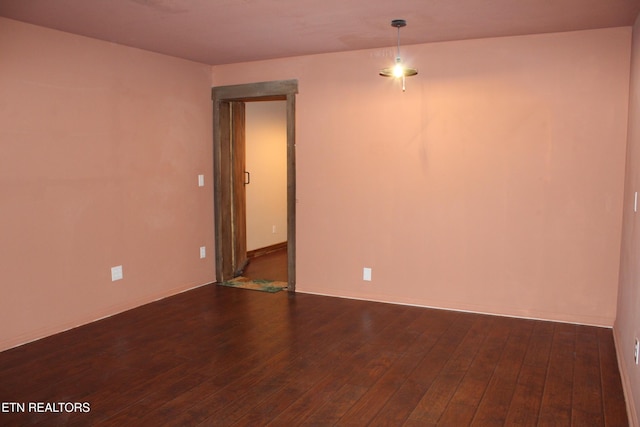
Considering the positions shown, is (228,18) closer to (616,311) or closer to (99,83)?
(99,83)

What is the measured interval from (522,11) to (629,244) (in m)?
1.69

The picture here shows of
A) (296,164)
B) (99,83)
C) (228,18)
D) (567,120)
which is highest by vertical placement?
(228,18)

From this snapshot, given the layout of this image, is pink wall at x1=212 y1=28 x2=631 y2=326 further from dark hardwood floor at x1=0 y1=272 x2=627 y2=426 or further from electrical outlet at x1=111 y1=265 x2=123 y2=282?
electrical outlet at x1=111 y1=265 x2=123 y2=282

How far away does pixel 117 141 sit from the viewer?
4.52 metres

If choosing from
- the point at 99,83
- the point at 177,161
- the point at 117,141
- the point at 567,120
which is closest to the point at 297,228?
the point at 177,161

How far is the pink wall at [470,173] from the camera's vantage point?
13.5ft

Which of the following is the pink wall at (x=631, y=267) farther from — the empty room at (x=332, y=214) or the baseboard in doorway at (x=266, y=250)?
the baseboard in doorway at (x=266, y=250)

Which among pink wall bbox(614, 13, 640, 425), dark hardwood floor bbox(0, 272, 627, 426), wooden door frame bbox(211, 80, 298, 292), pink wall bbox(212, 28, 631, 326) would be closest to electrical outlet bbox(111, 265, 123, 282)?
dark hardwood floor bbox(0, 272, 627, 426)

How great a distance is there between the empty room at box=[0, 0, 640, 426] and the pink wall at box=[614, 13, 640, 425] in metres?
0.05

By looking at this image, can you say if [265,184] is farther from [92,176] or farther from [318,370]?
[318,370]

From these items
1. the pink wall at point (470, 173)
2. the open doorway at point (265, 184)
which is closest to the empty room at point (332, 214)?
the pink wall at point (470, 173)

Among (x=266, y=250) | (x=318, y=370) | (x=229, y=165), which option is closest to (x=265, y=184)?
(x=266, y=250)

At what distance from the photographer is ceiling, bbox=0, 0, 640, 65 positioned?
331cm

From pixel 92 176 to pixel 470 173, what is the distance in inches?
126
